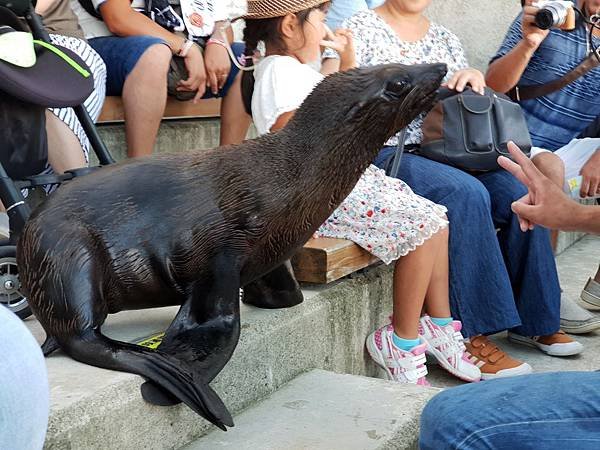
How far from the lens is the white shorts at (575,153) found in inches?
165

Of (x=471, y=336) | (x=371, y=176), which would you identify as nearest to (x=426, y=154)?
(x=371, y=176)

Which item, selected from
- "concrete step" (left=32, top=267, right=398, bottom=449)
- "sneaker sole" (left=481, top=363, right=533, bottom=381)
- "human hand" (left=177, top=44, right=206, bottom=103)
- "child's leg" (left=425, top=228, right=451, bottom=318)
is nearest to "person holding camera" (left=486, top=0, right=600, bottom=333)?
"sneaker sole" (left=481, top=363, right=533, bottom=381)

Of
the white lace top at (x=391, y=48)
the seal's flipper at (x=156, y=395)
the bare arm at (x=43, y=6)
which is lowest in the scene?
the seal's flipper at (x=156, y=395)

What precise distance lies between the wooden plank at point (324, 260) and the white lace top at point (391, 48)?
65 centimetres

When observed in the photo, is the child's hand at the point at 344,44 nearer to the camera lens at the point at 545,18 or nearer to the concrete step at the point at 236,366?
the concrete step at the point at 236,366

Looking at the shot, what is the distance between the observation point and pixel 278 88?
3350mm

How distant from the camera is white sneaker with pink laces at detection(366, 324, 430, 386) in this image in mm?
3418

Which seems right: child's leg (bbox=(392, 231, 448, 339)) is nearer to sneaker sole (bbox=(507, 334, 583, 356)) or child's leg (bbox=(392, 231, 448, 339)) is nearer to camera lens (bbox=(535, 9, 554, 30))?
sneaker sole (bbox=(507, 334, 583, 356))

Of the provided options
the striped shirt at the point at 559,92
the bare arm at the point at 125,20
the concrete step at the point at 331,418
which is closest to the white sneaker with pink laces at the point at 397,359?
the concrete step at the point at 331,418

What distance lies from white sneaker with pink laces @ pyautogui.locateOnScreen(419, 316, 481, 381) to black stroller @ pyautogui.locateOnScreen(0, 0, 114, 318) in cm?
144

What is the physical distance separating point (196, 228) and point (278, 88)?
1.04 m

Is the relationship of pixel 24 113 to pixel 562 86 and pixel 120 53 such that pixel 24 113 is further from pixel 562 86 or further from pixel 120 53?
pixel 562 86

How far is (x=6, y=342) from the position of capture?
3.61 ft

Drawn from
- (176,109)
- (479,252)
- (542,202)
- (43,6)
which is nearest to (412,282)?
(479,252)
